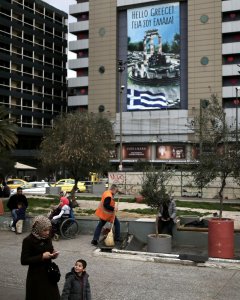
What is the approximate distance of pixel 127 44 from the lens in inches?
2953

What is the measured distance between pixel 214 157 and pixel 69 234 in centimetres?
480

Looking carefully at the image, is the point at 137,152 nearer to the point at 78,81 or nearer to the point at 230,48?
the point at 78,81

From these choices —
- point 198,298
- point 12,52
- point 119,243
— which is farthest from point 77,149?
point 12,52

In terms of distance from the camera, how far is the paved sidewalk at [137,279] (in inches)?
292

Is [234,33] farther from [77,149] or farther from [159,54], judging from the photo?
[77,149]

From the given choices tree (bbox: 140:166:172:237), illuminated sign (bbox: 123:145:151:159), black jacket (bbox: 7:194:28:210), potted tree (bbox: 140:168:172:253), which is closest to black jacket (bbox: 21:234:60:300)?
potted tree (bbox: 140:168:172:253)

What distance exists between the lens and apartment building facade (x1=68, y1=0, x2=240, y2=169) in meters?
66.9

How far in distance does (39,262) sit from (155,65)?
68.8 m

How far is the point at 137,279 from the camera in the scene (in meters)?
8.48

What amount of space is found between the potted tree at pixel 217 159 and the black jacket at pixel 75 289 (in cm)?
540

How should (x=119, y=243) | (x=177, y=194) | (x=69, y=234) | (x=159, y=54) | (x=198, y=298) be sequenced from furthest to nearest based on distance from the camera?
(x=159, y=54)
(x=177, y=194)
(x=69, y=234)
(x=119, y=243)
(x=198, y=298)

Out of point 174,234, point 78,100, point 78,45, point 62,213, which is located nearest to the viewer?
point 174,234

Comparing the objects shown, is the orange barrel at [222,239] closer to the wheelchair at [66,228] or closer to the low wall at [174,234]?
the low wall at [174,234]

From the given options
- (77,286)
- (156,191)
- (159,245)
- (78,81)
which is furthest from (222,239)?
(78,81)
